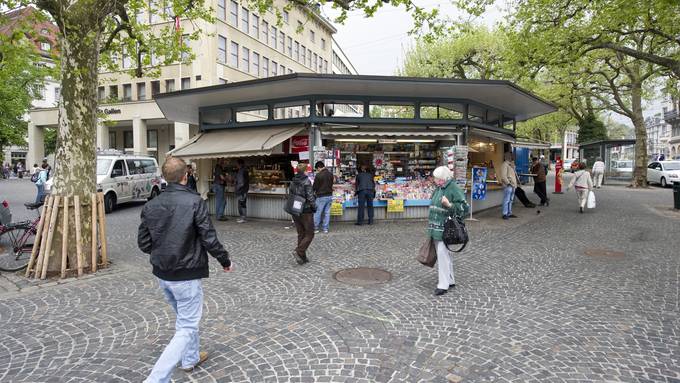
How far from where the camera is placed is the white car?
22634 mm

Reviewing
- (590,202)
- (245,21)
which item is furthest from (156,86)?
(590,202)

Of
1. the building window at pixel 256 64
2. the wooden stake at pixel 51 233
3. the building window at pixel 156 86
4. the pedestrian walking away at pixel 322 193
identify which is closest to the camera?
the wooden stake at pixel 51 233

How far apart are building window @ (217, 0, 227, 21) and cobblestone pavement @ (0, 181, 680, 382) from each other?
2895 cm

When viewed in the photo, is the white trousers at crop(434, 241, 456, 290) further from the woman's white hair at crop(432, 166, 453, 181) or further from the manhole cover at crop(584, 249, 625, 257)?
the manhole cover at crop(584, 249, 625, 257)

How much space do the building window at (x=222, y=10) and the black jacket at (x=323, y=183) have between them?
Result: 1079 inches

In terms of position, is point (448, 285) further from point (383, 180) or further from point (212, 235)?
point (383, 180)

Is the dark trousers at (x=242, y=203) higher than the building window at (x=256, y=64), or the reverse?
the building window at (x=256, y=64)

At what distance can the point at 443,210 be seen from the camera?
5.16 m

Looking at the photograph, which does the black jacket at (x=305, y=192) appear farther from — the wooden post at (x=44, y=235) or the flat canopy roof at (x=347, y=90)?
the wooden post at (x=44, y=235)

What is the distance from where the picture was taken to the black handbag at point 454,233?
500cm

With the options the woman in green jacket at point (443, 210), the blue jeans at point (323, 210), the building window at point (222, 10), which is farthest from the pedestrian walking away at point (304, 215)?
the building window at point (222, 10)

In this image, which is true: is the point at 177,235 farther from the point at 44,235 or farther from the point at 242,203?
the point at 242,203

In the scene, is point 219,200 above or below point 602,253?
above

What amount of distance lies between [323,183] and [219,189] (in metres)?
3.73
